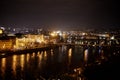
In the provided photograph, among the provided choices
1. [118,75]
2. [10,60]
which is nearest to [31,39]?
[10,60]

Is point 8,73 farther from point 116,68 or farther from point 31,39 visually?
point 31,39

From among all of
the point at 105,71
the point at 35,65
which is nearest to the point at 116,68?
the point at 105,71

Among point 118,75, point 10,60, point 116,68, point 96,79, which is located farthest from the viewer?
point 10,60

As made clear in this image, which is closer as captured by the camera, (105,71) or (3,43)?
(105,71)

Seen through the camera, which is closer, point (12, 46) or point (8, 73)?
point (8, 73)

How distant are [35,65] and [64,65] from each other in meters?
1.37

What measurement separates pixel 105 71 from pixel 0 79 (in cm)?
397

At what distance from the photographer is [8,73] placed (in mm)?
9133

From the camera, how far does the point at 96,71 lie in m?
9.02

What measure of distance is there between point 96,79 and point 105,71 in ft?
3.92

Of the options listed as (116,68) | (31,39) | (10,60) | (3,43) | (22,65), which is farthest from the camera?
(31,39)

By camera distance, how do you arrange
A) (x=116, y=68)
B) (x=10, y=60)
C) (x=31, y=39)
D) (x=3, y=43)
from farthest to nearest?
1. (x=31, y=39)
2. (x=3, y=43)
3. (x=10, y=60)
4. (x=116, y=68)

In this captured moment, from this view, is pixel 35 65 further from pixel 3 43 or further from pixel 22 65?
pixel 3 43

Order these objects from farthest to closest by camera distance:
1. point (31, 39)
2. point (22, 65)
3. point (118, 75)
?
point (31, 39) < point (22, 65) < point (118, 75)
